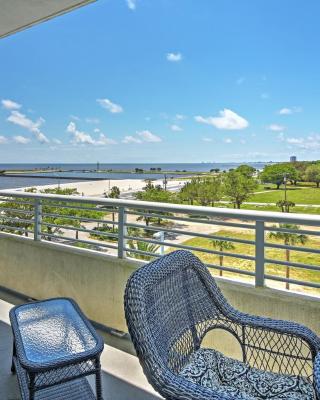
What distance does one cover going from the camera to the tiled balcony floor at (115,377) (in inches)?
81.3

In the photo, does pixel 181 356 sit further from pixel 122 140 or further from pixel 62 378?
pixel 122 140

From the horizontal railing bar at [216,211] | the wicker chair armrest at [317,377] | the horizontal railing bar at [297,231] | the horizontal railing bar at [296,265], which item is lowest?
the wicker chair armrest at [317,377]

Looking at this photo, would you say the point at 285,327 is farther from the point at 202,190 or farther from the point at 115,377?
the point at 202,190

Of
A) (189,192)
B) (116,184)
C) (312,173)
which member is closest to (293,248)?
(312,173)

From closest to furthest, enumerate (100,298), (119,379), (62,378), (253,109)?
(62,378)
(119,379)
(100,298)
(253,109)

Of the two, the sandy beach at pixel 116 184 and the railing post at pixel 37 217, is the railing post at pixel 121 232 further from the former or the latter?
the sandy beach at pixel 116 184

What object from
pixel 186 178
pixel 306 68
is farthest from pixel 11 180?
pixel 306 68

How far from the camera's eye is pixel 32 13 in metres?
2.75

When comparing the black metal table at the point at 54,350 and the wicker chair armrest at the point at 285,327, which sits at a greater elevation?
the wicker chair armrest at the point at 285,327

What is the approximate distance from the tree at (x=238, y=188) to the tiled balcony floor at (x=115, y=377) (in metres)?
10.8

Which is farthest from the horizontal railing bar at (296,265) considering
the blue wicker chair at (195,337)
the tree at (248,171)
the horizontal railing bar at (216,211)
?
the tree at (248,171)

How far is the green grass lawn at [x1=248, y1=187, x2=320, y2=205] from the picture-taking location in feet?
36.6

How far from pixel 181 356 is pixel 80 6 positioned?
2.45m

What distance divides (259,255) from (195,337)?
756 mm
